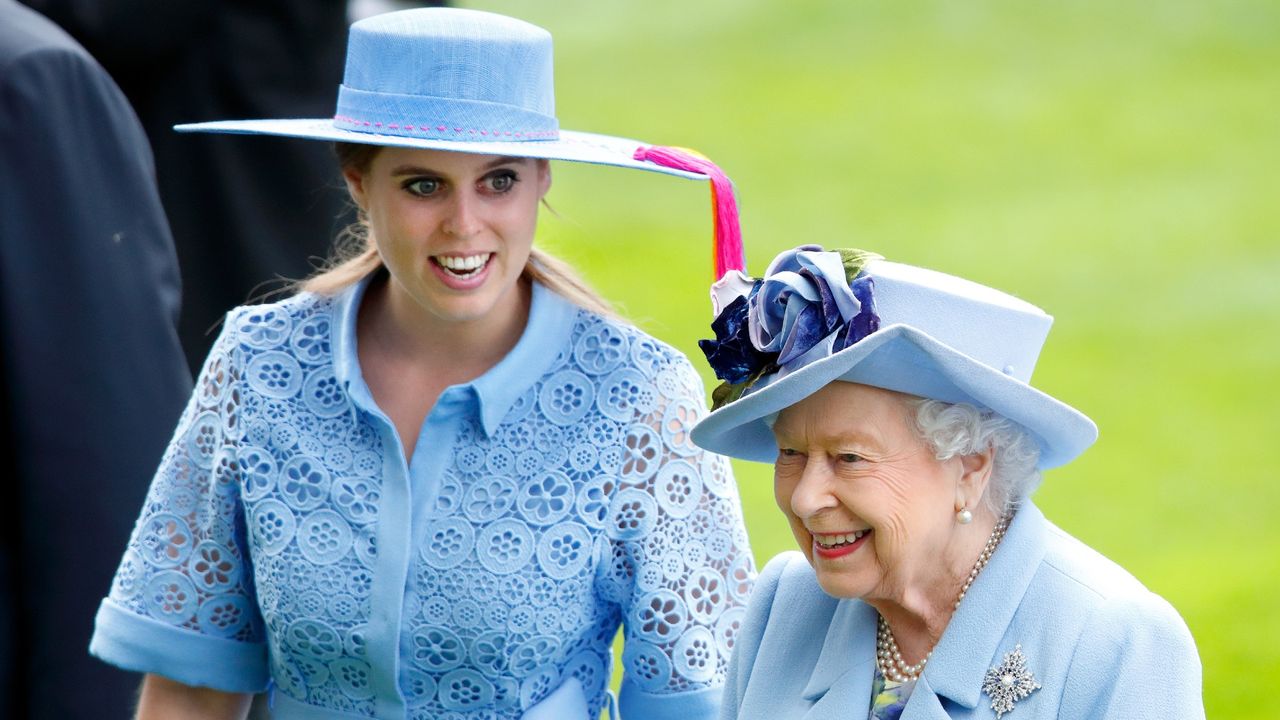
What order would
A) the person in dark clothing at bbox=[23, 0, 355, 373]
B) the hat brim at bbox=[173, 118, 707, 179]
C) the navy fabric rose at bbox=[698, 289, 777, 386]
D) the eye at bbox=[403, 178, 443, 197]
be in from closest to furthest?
the navy fabric rose at bbox=[698, 289, 777, 386] → the hat brim at bbox=[173, 118, 707, 179] → the eye at bbox=[403, 178, 443, 197] → the person in dark clothing at bbox=[23, 0, 355, 373]

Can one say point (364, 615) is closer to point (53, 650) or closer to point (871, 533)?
point (53, 650)

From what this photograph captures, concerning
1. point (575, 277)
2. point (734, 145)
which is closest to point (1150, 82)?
point (734, 145)

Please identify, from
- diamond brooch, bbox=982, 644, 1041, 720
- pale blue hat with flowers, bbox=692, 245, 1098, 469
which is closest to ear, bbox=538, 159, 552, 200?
pale blue hat with flowers, bbox=692, 245, 1098, 469

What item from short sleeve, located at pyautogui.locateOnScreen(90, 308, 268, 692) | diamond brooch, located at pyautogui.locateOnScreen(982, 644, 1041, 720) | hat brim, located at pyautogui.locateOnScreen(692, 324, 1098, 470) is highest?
hat brim, located at pyautogui.locateOnScreen(692, 324, 1098, 470)

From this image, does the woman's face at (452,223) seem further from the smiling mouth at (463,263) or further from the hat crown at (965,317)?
the hat crown at (965,317)

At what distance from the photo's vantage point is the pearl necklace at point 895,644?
2863 millimetres

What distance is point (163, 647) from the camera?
3.51 metres

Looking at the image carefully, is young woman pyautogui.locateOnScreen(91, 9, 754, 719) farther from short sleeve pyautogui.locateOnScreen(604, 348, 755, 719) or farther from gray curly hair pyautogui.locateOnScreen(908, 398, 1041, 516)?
gray curly hair pyautogui.locateOnScreen(908, 398, 1041, 516)

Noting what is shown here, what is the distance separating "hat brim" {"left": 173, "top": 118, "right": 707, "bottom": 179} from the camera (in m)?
3.23

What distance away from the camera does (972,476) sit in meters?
2.83

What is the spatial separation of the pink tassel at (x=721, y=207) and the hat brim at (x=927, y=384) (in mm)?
547

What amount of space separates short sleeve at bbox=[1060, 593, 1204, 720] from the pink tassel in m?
0.94

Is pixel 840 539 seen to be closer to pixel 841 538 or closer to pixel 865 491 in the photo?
pixel 841 538

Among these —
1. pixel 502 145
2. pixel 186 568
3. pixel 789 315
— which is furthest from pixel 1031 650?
pixel 186 568
